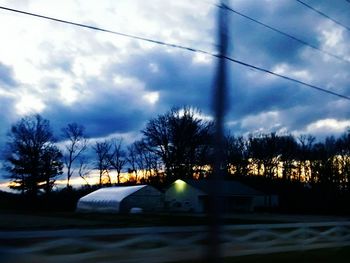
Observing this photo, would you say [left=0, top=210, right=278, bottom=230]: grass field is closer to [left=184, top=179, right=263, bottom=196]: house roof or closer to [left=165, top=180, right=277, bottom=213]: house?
[left=184, top=179, right=263, bottom=196]: house roof

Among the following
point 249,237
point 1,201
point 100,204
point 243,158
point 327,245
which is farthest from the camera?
point 243,158

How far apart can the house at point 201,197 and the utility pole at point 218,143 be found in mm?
60088

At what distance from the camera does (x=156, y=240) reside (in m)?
14.1

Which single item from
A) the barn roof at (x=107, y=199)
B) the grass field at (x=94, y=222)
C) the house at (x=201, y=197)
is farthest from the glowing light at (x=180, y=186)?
the grass field at (x=94, y=222)

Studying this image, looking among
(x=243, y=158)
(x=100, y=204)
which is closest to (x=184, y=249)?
(x=100, y=204)

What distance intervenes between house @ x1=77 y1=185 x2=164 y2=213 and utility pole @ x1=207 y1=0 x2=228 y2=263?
5429 cm

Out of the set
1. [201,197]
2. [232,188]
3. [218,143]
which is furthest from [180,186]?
[218,143]

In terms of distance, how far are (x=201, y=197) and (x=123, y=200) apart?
39.7ft

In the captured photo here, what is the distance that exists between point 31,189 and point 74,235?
78277 mm

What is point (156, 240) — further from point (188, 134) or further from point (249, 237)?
point (188, 134)

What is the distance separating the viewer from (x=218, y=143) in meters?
9.46

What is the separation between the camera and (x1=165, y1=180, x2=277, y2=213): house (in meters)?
71.1

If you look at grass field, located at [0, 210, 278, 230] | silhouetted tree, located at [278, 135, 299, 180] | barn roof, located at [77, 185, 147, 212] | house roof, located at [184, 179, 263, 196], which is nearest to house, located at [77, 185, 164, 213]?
barn roof, located at [77, 185, 147, 212]

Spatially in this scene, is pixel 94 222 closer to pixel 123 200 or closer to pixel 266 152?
pixel 123 200
